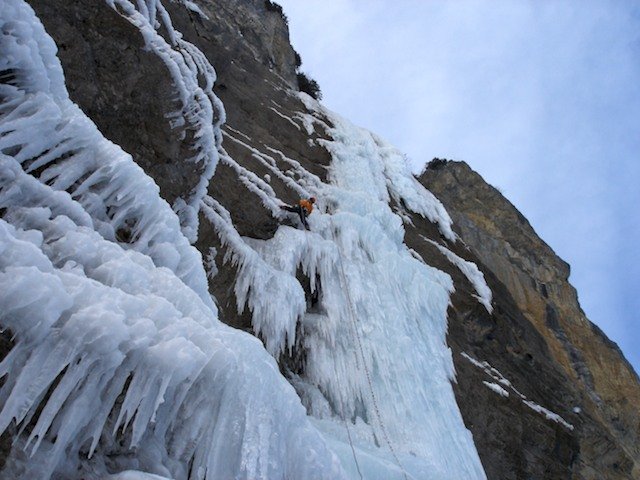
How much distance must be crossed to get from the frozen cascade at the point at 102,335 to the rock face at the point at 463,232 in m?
1.59

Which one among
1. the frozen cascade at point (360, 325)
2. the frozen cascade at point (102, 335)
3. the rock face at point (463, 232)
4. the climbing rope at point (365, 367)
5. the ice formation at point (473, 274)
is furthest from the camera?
the ice formation at point (473, 274)

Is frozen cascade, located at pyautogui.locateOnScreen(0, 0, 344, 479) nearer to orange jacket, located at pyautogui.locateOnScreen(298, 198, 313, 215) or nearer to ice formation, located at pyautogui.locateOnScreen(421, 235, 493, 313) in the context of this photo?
orange jacket, located at pyautogui.locateOnScreen(298, 198, 313, 215)

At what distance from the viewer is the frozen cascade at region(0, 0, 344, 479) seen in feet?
9.25

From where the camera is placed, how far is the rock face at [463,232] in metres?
5.94

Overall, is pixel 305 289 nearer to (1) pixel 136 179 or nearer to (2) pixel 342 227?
(2) pixel 342 227

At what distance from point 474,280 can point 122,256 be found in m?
12.2

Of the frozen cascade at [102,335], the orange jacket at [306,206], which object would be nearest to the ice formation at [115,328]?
the frozen cascade at [102,335]

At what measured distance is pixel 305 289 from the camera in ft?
32.8

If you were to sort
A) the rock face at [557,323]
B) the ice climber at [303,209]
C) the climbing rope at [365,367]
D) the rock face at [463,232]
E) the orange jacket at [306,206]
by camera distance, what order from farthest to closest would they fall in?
the rock face at [557,323] < the orange jacket at [306,206] < the ice climber at [303,209] < the climbing rope at [365,367] < the rock face at [463,232]

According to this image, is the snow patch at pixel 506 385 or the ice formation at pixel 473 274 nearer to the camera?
the snow patch at pixel 506 385

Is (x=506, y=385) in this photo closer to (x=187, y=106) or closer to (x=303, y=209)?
(x=303, y=209)

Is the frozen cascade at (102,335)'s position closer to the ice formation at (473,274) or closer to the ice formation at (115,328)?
the ice formation at (115,328)

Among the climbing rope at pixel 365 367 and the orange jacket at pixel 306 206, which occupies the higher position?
the orange jacket at pixel 306 206

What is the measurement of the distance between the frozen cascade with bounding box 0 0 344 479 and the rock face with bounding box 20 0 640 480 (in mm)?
1592
